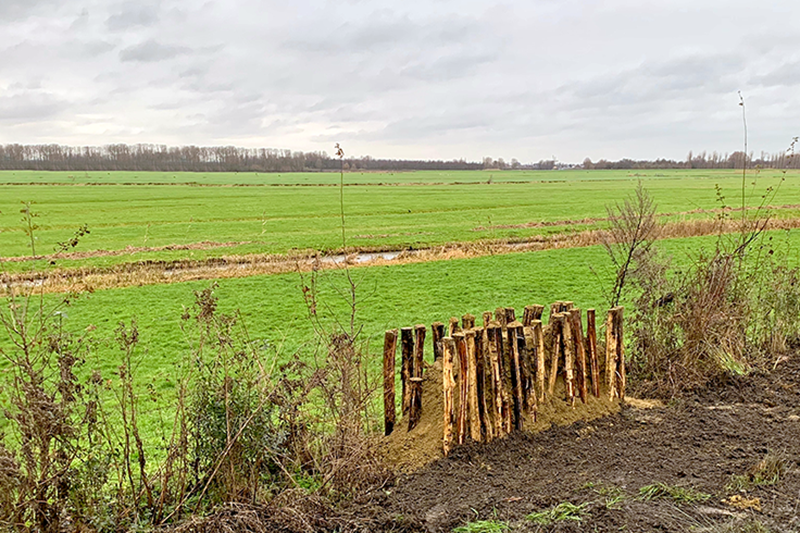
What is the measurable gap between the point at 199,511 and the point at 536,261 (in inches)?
871

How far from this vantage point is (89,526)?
4586mm

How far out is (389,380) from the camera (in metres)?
6.30

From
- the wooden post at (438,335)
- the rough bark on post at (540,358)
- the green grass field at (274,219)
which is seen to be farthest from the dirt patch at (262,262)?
the rough bark on post at (540,358)

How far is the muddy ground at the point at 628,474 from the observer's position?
14.2ft

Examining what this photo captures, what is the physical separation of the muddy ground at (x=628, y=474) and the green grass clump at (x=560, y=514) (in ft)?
0.13

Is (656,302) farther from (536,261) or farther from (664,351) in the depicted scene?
(536,261)

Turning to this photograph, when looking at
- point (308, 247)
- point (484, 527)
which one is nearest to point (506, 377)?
point (484, 527)

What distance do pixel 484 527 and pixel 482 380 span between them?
70.2 inches

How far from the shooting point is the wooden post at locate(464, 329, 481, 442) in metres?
5.79

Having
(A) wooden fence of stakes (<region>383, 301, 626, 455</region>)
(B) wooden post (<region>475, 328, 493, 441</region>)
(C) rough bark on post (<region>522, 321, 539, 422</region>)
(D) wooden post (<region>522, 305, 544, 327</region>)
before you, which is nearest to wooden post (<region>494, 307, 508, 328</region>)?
(A) wooden fence of stakes (<region>383, 301, 626, 455</region>)

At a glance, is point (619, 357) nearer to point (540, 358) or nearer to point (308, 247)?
point (540, 358)

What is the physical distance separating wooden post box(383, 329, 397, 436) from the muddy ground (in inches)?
35.8

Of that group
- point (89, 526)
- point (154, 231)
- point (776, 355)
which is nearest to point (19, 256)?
point (154, 231)

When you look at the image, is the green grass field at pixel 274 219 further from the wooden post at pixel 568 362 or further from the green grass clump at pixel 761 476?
the green grass clump at pixel 761 476
